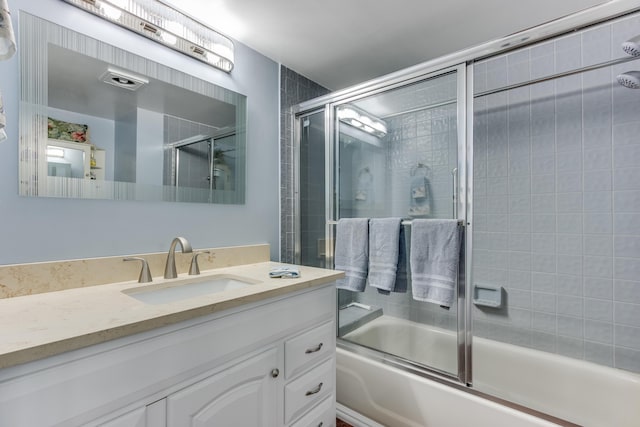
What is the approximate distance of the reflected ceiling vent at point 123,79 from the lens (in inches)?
48.3

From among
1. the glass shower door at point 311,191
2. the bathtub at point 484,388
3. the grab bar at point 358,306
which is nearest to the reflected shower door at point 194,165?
the glass shower door at point 311,191

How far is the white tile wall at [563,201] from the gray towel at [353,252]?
901 mm

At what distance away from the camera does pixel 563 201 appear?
1780 millimetres

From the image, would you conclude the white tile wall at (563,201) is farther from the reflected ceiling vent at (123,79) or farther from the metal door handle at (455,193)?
the reflected ceiling vent at (123,79)

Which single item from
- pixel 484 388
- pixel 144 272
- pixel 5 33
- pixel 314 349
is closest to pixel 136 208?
pixel 144 272

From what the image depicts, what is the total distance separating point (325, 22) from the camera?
5.16ft

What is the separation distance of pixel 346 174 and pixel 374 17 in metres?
0.85

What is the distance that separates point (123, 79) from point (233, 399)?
132 cm

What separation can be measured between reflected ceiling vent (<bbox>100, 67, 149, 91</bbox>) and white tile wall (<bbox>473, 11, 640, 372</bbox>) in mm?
1623

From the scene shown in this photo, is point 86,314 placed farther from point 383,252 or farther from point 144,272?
point 383,252

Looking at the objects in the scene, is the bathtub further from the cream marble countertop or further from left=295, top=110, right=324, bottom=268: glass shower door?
the cream marble countertop

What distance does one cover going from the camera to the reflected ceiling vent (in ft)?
4.03

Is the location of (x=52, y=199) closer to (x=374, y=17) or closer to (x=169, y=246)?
(x=169, y=246)

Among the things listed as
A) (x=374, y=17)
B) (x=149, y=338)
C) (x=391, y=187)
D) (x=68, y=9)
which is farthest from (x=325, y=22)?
(x=149, y=338)
